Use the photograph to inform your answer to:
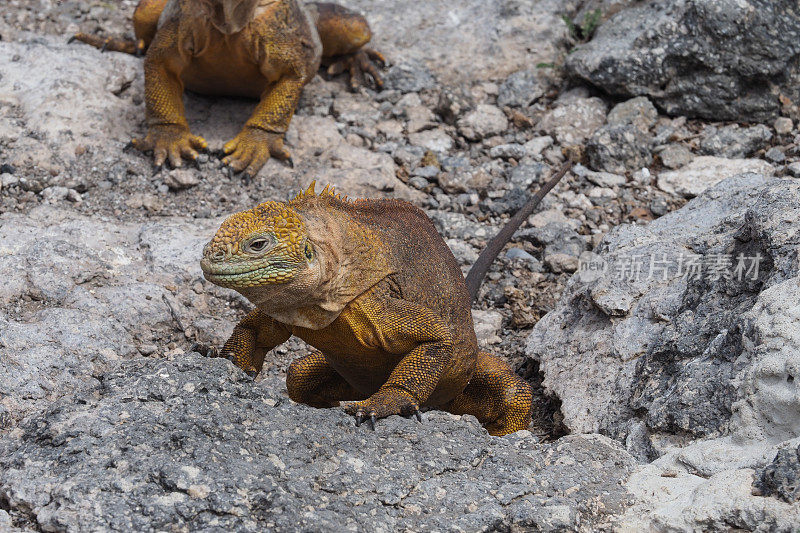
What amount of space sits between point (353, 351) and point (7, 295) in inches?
72.6

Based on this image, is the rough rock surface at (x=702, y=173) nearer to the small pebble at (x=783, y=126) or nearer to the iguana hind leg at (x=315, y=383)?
the small pebble at (x=783, y=126)

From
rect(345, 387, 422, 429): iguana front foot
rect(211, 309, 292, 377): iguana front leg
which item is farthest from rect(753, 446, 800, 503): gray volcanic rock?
rect(211, 309, 292, 377): iguana front leg

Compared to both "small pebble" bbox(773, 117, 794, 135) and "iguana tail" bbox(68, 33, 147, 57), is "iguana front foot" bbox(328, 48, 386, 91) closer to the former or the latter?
"iguana tail" bbox(68, 33, 147, 57)

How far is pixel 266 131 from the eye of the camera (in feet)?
21.8

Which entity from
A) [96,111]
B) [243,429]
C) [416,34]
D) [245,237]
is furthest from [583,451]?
[416,34]

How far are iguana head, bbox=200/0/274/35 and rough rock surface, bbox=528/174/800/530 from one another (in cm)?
287

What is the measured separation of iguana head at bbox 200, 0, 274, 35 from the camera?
6145 millimetres

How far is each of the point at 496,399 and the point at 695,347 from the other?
1.01 meters

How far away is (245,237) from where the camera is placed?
3.33 m

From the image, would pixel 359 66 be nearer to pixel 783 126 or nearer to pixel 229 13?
pixel 229 13

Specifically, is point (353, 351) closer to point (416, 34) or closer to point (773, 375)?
point (773, 375)

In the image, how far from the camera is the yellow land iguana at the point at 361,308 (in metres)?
3.38

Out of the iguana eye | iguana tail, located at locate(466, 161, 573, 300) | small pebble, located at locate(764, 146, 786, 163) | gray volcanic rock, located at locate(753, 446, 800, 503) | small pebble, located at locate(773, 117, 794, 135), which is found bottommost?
iguana tail, located at locate(466, 161, 573, 300)

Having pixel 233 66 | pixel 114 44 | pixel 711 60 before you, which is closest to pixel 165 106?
pixel 233 66
